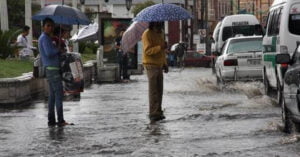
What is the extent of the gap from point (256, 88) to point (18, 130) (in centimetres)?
923

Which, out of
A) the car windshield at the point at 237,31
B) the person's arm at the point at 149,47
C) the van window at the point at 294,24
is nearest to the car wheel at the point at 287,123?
the person's arm at the point at 149,47

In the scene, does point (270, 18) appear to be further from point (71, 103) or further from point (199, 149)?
point (199, 149)

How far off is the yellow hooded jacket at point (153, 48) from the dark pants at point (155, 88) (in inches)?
4.0

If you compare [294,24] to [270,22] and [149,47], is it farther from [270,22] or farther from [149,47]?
[149,47]

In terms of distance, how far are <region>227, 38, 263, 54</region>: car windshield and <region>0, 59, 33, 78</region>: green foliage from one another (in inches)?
215

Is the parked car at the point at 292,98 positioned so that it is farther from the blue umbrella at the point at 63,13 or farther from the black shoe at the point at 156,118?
the blue umbrella at the point at 63,13

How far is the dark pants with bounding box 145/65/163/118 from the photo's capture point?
48.9 ft

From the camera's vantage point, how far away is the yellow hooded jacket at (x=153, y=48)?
1479cm

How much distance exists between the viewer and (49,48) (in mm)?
13539

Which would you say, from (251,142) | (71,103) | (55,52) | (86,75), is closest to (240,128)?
(251,142)

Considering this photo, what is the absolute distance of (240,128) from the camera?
42.5 feet

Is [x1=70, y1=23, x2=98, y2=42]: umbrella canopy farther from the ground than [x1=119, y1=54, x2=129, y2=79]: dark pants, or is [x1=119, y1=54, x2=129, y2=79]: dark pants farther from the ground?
[x1=70, y1=23, x2=98, y2=42]: umbrella canopy

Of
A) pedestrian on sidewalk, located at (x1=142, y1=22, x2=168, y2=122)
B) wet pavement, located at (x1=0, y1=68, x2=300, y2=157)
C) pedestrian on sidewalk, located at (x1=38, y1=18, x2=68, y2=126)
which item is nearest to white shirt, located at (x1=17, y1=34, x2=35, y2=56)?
wet pavement, located at (x1=0, y1=68, x2=300, y2=157)

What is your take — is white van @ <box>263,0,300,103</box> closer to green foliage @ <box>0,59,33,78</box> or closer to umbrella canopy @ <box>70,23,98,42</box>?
green foliage @ <box>0,59,33,78</box>
